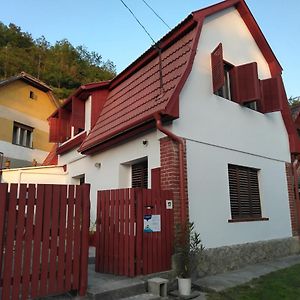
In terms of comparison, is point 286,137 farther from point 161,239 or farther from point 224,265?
point 161,239

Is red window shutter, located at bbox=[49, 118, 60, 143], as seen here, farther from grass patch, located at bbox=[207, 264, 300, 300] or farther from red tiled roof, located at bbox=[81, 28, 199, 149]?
grass patch, located at bbox=[207, 264, 300, 300]

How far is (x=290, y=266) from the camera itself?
8859mm

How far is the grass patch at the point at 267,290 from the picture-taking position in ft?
19.7

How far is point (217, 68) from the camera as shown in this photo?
9016 mm

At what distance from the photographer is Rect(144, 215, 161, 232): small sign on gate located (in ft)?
21.8

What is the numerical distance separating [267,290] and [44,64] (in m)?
32.1

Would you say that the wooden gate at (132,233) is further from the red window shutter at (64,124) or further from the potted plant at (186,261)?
the red window shutter at (64,124)

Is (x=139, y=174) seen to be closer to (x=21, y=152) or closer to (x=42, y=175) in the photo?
(x=42, y=175)

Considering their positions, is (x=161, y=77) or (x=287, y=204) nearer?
(x=161, y=77)

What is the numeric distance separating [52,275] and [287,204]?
350 inches

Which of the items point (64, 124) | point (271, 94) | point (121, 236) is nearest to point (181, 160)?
point (121, 236)

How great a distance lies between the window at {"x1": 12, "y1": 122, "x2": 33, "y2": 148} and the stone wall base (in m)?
15.4

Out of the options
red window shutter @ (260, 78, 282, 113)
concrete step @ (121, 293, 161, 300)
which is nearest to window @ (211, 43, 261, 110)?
red window shutter @ (260, 78, 282, 113)

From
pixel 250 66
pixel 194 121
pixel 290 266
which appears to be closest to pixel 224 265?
pixel 290 266
